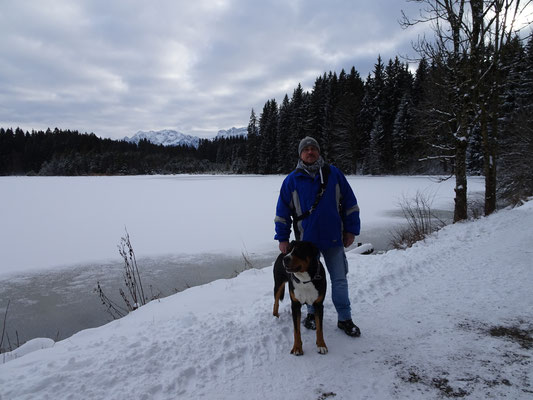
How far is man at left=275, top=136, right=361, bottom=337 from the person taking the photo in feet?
10.0

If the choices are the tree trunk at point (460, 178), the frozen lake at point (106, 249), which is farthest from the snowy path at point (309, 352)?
the tree trunk at point (460, 178)

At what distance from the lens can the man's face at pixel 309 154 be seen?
310 centimetres

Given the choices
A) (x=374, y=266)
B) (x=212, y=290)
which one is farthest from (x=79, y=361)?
(x=374, y=266)

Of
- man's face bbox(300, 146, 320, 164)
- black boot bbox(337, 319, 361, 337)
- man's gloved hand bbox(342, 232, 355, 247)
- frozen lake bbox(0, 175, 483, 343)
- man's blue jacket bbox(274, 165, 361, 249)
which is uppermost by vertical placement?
man's face bbox(300, 146, 320, 164)

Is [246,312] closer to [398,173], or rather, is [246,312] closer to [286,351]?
[286,351]

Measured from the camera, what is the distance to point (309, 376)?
2529 mm

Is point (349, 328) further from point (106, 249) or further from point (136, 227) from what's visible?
point (136, 227)

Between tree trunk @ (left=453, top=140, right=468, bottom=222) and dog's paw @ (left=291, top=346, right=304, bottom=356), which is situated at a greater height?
tree trunk @ (left=453, top=140, right=468, bottom=222)

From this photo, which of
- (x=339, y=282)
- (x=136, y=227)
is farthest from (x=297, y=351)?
(x=136, y=227)

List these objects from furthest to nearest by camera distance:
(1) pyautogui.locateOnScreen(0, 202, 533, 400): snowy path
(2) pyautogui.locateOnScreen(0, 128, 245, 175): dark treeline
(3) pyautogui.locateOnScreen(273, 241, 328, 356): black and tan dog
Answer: (2) pyautogui.locateOnScreen(0, 128, 245, 175): dark treeline < (3) pyautogui.locateOnScreen(273, 241, 328, 356): black and tan dog < (1) pyautogui.locateOnScreen(0, 202, 533, 400): snowy path

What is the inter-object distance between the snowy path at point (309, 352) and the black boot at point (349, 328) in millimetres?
59

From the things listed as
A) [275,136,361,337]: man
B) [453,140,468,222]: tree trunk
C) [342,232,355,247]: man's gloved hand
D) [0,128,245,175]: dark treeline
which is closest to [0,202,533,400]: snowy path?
[275,136,361,337]: man

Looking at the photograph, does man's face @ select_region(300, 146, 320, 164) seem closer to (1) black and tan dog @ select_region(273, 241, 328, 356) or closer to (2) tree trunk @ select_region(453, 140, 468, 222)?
(1) black and tan dog @ select_region(273, 241, 328, 356)

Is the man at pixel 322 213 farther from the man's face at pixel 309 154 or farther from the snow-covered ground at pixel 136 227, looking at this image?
the snow-covered ground at pixel 136 227
